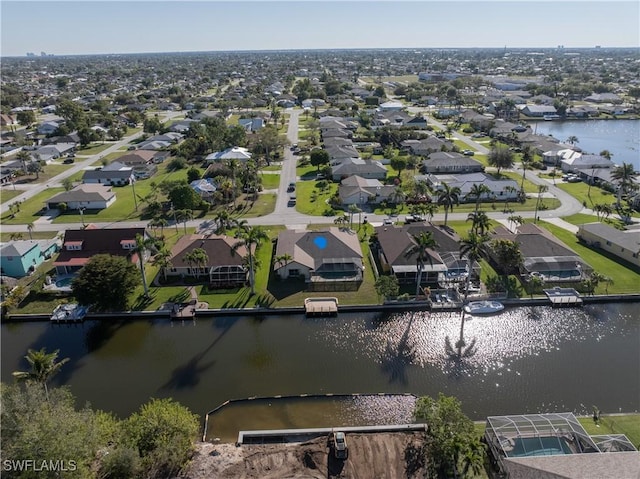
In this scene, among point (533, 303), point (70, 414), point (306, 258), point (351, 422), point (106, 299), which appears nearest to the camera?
point (70, 414)

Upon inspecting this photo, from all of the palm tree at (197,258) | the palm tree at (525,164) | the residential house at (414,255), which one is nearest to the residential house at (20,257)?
the palm tree at (197,258)

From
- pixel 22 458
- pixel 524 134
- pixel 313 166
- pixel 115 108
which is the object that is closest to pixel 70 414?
pixel 22 458

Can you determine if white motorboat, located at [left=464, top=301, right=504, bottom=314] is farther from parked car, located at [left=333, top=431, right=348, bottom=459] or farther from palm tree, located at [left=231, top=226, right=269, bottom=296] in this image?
palm tree, located at [left=231, top=226, right=269, bottom=296]

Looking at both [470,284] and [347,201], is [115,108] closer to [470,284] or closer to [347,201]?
[347,201]

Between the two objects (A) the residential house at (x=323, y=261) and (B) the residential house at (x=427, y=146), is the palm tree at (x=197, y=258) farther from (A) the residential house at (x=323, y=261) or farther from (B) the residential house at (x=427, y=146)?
(B) the residential house at (x=427, y=146)

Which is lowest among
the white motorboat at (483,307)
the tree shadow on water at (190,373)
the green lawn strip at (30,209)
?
the tree shadow on water at (190,373)

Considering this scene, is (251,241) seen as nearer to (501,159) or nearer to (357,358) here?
(357,358)

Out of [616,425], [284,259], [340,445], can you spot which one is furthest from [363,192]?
[340,445]
